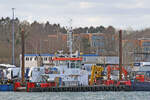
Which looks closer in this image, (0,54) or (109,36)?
(0,54)

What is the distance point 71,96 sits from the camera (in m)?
79.6

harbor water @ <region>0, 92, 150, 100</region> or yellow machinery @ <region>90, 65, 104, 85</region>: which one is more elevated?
yellow machinery @ <region>90, 65, 104, 85</region>

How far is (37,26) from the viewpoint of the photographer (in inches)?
7618

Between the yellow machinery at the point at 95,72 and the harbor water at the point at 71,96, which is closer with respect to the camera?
the harbor water at the point at 71,96

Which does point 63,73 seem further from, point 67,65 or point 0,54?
point 0,54

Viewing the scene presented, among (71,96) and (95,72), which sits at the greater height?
(95,72)

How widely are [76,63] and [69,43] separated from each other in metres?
3.49

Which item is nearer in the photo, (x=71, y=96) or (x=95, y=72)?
(x=71, y=96)

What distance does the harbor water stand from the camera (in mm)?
76875

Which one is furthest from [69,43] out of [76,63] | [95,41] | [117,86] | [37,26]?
[37,26]

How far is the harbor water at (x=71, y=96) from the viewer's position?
252 feet

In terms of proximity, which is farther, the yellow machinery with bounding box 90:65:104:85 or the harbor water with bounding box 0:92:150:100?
the yellow machinery with bounding box 90:65:104:85

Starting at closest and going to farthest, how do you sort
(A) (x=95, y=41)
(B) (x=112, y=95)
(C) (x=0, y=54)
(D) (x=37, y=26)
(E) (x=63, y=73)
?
1. (B) (x=112, y=95)
2. (E) (x=63, y=73)
3. (C) (x=0, y=54)
4. (A) (x=95, y=41)
5. (D) (x=37, y=26)

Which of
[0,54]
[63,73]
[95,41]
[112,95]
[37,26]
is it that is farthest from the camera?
[37,26]
